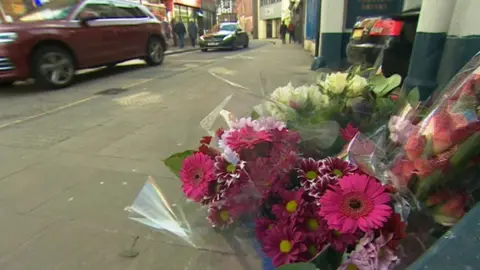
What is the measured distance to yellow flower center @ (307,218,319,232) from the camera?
0.88 meters

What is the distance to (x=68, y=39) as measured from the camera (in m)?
7.20

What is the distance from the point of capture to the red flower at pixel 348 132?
1.07 metres

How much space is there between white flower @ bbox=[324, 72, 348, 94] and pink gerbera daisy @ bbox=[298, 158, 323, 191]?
1.04 feet

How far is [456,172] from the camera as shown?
788mm

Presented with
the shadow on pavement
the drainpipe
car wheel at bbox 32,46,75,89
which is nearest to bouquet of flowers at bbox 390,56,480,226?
the drainpipe

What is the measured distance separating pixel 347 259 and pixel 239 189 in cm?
32

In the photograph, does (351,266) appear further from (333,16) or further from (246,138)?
(333,16)

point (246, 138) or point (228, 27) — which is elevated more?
point (246, 138)

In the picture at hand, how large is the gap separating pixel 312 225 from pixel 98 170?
276 centimetres

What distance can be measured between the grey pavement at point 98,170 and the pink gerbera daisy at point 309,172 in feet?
0.90

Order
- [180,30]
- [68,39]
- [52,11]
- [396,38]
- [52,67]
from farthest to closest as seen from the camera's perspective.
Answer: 1. [180,30]
2. [52,11]
3. [68,39]
4. [52,67]
5. [396,38]

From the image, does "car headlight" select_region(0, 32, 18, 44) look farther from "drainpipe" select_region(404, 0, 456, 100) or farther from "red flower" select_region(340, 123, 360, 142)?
"red flower" select_region(340, 123, 360, 142)

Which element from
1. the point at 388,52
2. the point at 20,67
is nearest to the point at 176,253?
the point at 388,52

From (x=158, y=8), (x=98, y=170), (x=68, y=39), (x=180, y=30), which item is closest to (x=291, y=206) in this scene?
(x=98, y=170)
